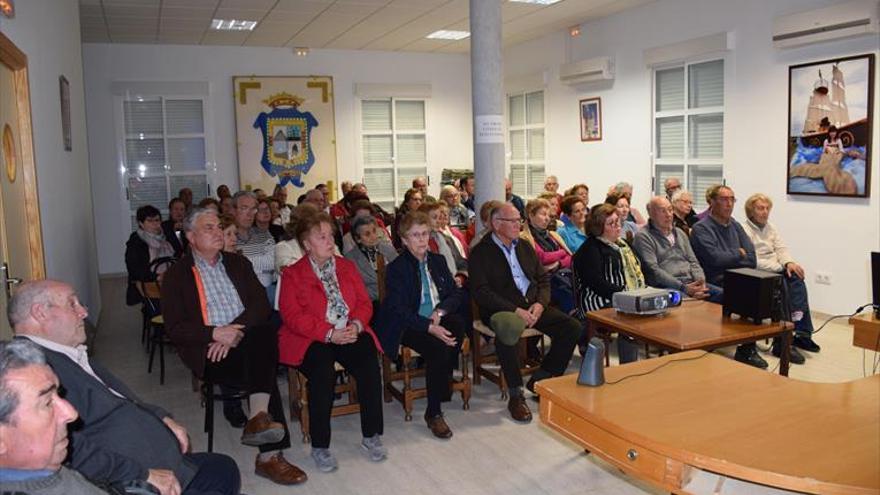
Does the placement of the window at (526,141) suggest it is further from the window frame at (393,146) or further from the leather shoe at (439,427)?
the leather shoe at (439,427)

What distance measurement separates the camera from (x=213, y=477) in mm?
2600

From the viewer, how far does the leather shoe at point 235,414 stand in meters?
4.28

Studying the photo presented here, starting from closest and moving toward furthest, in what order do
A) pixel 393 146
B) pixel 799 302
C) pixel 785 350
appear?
pixel 785 350 → pixel 799 302 → pixel 393 146

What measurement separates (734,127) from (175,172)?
7.74 metres

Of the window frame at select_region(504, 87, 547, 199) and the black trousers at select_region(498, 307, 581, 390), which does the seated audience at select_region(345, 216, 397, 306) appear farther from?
the window frame at select_region(504, 87, 547, 199)

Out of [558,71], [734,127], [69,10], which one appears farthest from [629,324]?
[558,71]

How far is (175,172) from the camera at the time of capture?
34.7 feet

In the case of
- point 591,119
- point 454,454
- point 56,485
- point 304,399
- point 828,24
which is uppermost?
point 828,24

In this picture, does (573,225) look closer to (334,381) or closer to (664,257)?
(664,257)

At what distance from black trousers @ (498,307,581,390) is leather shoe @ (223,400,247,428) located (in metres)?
1.61

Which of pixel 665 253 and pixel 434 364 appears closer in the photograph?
pixel 434 364

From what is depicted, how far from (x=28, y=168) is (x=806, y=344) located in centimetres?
551

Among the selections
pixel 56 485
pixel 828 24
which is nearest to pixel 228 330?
pixel 56 485

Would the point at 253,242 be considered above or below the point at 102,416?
above
